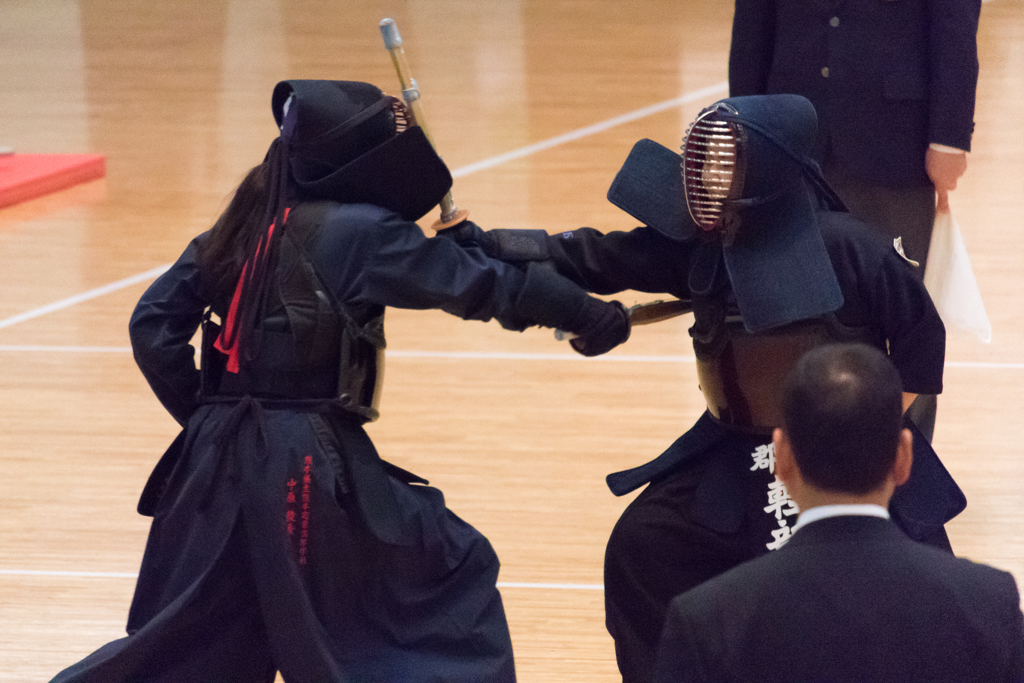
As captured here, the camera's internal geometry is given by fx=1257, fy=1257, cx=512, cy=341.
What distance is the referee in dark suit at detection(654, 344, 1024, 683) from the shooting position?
58.7 inches

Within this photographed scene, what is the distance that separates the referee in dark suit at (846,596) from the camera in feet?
4.90

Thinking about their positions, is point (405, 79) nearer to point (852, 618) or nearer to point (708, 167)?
point (708, 167)

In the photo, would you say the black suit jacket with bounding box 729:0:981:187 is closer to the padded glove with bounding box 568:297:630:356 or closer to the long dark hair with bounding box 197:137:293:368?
the padded glove with bounding box 568:297:630:356

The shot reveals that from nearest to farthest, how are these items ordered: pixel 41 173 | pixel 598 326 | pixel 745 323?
pixel 745 323, pixel 598 326, pixel 41 173

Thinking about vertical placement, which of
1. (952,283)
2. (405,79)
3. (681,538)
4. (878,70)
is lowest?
(681,538)

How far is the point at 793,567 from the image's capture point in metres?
1.54

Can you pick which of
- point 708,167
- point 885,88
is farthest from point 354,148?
point 885,88

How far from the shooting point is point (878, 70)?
322 centimetres

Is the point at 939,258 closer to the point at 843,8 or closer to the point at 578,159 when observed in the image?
the point at 843,8

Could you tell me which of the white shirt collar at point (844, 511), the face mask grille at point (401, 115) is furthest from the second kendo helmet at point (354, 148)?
the white shirt collar at point (844, 511)

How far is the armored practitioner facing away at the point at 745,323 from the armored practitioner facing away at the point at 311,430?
275 millimetres

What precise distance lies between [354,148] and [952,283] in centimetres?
142

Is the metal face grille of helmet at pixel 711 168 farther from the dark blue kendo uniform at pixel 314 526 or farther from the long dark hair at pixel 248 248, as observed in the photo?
the long dark hair at pixel 248 248

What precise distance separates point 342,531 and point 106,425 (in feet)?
7.46
